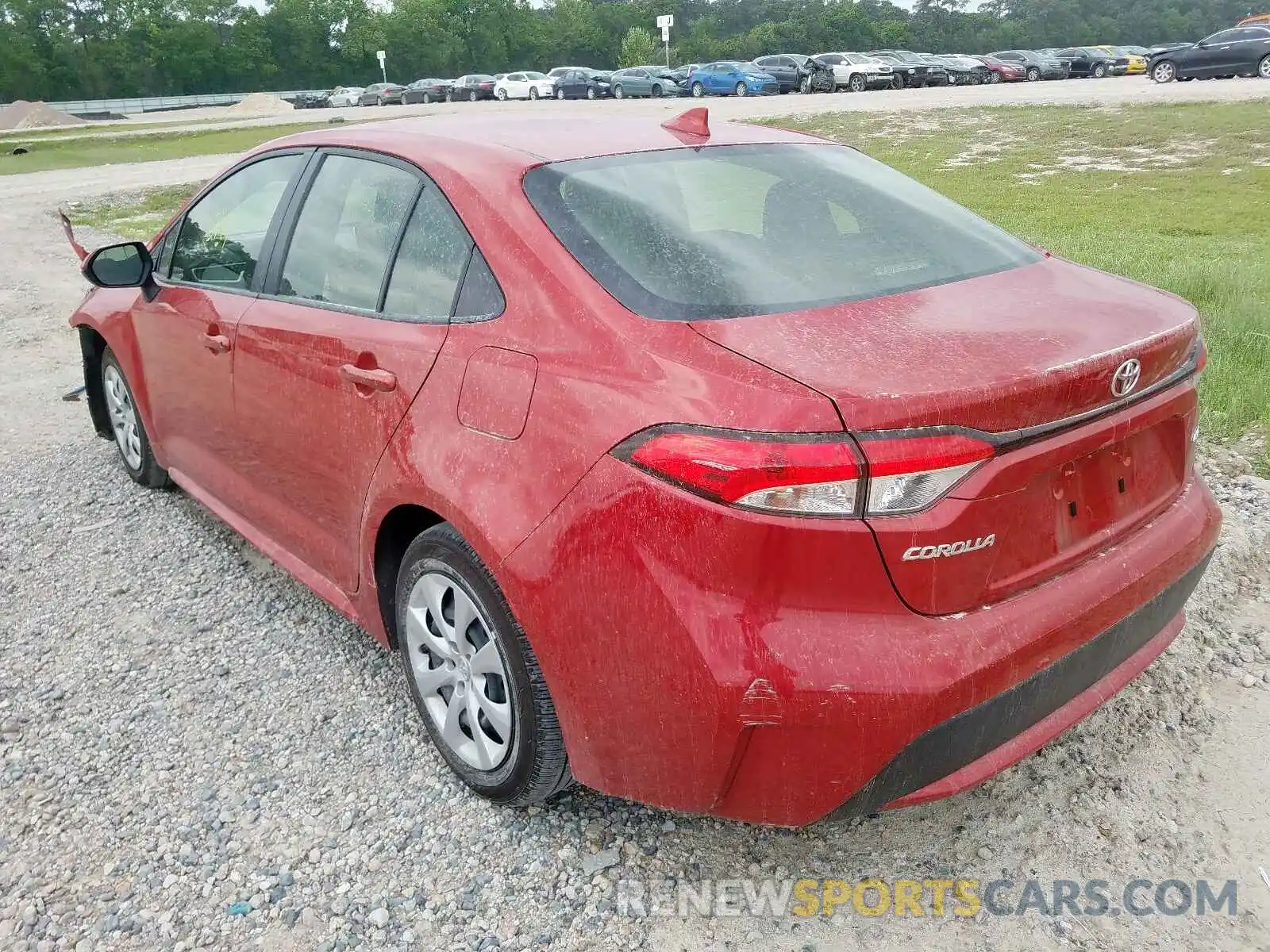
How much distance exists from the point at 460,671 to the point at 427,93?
6025 cm

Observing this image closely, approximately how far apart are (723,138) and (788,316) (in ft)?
3.39

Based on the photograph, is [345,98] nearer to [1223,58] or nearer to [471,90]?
[471,90]

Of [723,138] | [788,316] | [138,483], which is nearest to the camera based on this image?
[788,316]

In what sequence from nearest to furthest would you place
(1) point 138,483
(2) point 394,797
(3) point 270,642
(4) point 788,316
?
(4) point 788,316 → (2) point 394,797 → (3) point 270,642 → (1) point 138,483

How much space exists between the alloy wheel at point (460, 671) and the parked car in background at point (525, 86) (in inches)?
1983

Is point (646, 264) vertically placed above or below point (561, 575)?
above

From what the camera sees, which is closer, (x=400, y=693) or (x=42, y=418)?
(x=400, y=693)

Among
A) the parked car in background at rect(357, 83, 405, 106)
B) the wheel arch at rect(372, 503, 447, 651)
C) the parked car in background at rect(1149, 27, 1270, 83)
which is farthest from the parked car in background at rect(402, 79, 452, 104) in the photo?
the wheel arch at rect(372, 503, 447, 651)

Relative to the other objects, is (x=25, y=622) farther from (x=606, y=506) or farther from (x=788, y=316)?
(x=788, y=316)

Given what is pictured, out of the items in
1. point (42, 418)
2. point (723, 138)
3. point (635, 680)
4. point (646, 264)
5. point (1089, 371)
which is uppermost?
point (723, 138)

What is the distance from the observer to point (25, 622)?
3.66m

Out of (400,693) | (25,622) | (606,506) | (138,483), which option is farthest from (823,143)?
(138,483)

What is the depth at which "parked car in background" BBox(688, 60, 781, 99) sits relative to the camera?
3969 centimetres

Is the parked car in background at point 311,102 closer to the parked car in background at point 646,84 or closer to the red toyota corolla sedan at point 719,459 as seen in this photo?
the parked car in background at point 646,84
